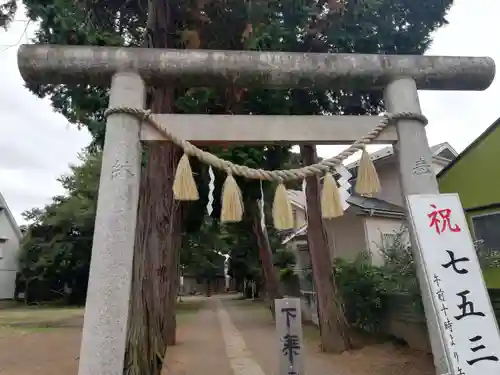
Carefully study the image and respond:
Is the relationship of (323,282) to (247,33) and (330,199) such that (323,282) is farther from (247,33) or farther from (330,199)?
(330,199)

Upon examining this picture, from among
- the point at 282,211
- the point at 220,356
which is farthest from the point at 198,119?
the point at 220,356

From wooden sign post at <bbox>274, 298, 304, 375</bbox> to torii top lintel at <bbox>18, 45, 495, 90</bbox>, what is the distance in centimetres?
277

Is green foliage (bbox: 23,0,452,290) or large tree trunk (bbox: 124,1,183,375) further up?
green foliage (bbox: 23,0,452,290)

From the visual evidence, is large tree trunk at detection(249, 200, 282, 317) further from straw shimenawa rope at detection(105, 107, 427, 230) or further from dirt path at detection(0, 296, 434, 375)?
straw shimenawa rope at detection(105, 107, 427, 230)

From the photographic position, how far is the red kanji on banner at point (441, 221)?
114 inches

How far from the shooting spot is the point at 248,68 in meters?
3.37

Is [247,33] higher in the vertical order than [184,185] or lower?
higher

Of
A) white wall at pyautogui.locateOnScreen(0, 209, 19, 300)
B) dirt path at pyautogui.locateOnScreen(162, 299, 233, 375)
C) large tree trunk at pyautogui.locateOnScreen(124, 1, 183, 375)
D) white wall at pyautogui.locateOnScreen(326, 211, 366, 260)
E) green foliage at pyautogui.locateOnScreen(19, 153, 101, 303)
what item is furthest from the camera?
white wall at pyautogui.locateOnScreen(0, 209, 19, 300)

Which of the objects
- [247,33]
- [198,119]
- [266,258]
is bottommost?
[198,119]

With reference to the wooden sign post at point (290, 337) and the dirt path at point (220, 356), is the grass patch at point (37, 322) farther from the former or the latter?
the wooden sign post at point (290, 337)

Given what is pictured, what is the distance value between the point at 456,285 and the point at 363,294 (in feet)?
24.7

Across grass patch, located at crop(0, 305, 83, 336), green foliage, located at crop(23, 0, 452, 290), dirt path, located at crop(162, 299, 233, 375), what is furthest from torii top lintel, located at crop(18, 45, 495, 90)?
grass patch, located at crop(0, 305, 83, 336)

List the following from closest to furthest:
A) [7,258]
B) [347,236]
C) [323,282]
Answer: [323,282] < [347,236] < [7,258]

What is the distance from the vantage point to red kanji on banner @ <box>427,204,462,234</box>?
2889mm
